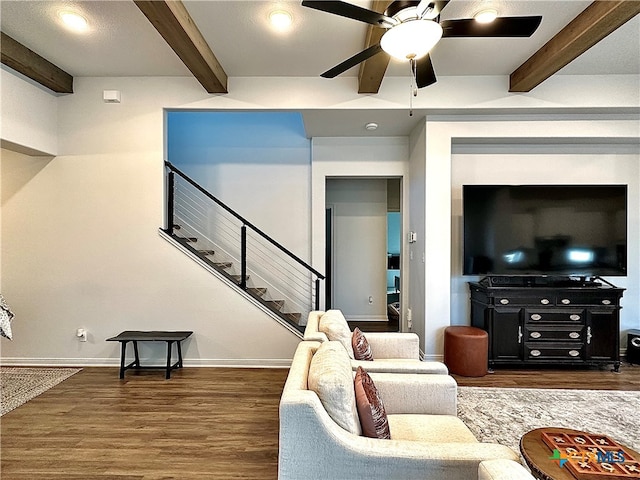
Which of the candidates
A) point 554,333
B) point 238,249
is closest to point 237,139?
point 238,249

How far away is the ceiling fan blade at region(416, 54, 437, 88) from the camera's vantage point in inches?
108

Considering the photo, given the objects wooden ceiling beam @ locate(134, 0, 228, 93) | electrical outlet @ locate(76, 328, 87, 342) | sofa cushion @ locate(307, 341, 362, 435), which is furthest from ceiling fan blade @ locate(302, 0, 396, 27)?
electrical outlet @ locate(76, 328, 87, 342)

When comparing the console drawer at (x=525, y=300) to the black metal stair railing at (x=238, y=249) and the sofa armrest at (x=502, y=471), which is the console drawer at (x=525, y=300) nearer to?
the black metal stair railing at (x=238, y=249)

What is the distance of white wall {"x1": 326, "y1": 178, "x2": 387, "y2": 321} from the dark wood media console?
8.94 feet

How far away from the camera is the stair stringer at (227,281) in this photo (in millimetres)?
4254

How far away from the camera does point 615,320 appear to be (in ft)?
13.4

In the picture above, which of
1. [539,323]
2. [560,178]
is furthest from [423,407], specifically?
[560,178]

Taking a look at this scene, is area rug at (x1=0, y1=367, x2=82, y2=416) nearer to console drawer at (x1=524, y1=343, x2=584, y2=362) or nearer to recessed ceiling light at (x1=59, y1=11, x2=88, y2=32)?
recessed ceiling light at (x1=59, y1=11, x2=88, y2=32)

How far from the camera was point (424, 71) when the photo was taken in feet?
9.45

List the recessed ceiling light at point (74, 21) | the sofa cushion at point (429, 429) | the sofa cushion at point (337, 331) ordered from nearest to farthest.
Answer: the sofa cushion at point (429, 429)
the sofa cushion at point (337, 331)
the recessed ceiling light at point (74, 21)

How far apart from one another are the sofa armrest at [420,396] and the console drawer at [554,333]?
8.04ft

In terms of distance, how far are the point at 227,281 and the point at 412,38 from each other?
314 cm

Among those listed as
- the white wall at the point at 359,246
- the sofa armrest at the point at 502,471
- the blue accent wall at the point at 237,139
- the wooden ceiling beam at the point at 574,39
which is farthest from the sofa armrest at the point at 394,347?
the white wall at the point at 359,246

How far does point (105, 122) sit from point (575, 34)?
187 inches
